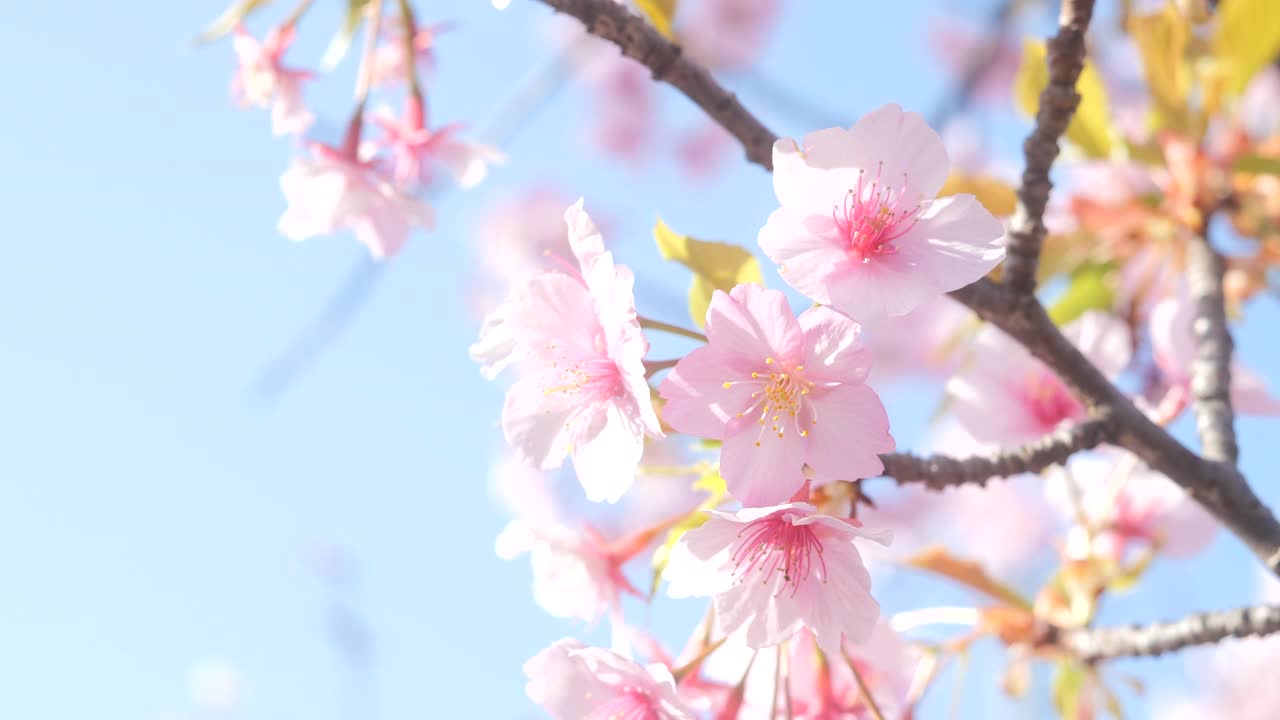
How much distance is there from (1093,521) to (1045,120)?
0.73 metres

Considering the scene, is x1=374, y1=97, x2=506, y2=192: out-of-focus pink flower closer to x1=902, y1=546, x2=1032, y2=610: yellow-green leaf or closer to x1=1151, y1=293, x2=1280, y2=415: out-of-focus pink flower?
x1=902, y1=546, x2=1032, y2=610: yellow-green leaf

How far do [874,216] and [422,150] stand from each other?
671 millimetres

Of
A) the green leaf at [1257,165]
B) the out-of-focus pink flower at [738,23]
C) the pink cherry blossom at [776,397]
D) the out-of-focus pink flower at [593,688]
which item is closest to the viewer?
the pink cherry blossom at [776,397]

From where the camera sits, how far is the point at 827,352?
0.89 meters

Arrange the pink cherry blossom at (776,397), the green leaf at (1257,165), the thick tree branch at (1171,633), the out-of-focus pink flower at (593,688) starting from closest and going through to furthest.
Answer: the pink cherry blossom at (776,397) → the out-of-focus pink flower at (593,688) → the thick tree branch at (1171,633) → the green leaf at (1257,165)

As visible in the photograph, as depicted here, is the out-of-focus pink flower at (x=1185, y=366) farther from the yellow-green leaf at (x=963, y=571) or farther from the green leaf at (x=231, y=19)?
the green leaf at (x=231, y=19)

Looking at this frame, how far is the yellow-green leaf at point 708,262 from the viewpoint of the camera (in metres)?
1.05

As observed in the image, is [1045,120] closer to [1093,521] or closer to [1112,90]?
[1093,521]

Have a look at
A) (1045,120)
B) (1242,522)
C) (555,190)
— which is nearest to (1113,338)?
(1242,522)

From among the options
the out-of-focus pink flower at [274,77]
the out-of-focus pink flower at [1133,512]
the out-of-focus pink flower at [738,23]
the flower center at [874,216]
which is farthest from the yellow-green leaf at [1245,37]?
the out-of-focus pink flower at [738,23]

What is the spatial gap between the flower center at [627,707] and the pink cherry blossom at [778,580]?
0.45ft

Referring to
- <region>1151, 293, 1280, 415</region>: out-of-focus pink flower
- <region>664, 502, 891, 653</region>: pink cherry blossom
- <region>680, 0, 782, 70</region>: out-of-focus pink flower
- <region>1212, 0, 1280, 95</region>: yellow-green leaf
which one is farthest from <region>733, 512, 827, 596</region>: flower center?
<region>680, 0, 782, 70</region>: out-of-focus pink flower

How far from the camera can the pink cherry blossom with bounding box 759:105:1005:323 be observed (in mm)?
880

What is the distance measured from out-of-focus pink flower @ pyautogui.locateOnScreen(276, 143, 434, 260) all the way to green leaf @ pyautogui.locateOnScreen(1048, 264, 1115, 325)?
3.55 feet
